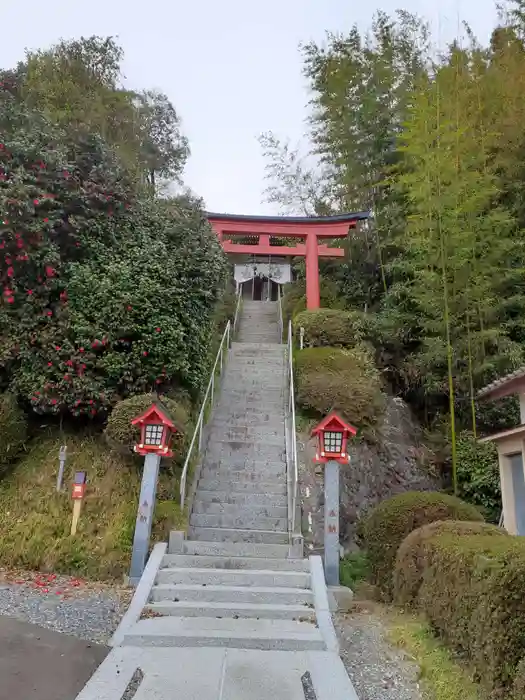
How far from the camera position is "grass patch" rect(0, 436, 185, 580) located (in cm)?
569

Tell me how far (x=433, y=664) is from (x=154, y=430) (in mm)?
3626

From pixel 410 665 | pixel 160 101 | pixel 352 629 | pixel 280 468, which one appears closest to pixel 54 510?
pixel 280 468

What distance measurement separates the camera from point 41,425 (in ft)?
24.5

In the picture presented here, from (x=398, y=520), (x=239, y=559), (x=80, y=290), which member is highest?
(x=80, y=290)

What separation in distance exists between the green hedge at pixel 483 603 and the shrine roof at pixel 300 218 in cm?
1055

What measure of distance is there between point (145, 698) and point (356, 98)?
49.1 ft

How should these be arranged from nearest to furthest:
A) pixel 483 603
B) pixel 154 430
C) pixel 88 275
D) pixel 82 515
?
pixel 483 603 → pixel 154 430 → pixel 82 515 → pixel 88 275

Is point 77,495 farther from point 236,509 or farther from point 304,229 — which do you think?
point 304,229

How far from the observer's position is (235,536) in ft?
20.4

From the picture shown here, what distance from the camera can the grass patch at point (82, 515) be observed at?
569cm

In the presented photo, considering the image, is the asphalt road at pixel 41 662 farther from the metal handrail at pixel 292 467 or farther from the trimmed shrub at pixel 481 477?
the trimmed shrub at pixel 481 477

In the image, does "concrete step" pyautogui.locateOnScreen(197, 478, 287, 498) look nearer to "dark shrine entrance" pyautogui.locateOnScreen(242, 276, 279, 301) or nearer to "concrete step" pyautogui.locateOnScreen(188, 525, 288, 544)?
"concrete step" pyautogui.locateOnScreen(188, 525, 288, 544)

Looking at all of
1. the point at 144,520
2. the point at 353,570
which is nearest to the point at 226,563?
the point at 144,520

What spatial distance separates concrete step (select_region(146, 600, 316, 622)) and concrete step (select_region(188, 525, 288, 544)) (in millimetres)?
1542
